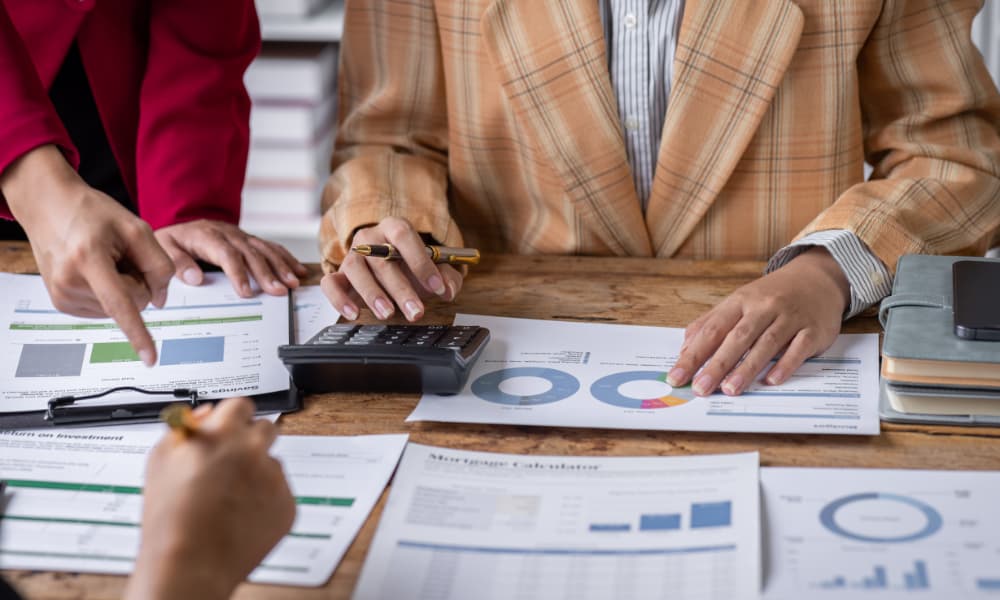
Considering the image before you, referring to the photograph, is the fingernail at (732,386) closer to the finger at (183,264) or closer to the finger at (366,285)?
the finger at (366,285)

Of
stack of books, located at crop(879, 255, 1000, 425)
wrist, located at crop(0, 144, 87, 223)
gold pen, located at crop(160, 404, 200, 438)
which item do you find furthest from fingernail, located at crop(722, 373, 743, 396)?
wrist, located at crop(0, 144, 87, 223)

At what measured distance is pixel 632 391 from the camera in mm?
850

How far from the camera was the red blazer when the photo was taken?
1239 millimetres

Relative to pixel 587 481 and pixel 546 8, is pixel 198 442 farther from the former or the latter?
pixel 546 8

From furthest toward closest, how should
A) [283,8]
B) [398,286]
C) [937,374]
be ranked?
[283,8]
[398,286]
[937,374]

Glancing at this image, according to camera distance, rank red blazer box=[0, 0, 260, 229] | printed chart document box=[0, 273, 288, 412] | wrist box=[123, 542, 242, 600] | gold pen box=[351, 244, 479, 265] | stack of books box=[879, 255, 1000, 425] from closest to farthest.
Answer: wrist box=[123, 542, 242, 600], stack of books box=[879, 255, 1000, 425], printed chart document box=[0, 273, 288, 412], gold pen box=[351, 244, 479, 265], red blazer box=[0, 0, 260, 229]

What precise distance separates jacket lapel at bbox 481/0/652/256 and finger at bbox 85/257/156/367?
534 mm

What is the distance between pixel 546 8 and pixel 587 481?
621 mm

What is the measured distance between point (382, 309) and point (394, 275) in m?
0.04

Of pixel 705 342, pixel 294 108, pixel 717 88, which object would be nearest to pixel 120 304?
pixel 705 342

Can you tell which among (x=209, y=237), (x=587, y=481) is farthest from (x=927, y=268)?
(x=209, y=237)

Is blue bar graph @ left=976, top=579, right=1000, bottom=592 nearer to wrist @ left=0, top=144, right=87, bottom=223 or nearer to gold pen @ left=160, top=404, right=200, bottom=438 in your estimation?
gold pen @ left=160, top=404, right=200, bottom=438

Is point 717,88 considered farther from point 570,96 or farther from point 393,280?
point 393,280

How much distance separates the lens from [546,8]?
3.79 ft
